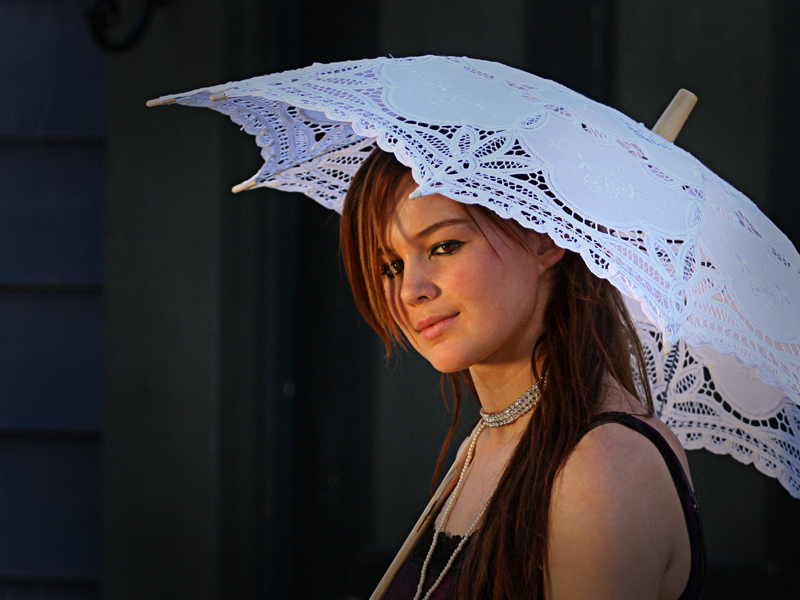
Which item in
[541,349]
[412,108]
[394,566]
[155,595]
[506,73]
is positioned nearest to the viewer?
[412,108]

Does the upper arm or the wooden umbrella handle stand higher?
the wooden umbrella handle

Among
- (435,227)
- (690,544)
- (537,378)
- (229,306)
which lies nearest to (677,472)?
(690,544)

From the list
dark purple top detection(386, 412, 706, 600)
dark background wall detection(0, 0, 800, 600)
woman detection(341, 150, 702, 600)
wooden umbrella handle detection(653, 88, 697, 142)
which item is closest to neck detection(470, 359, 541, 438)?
woman detection(341, 150, 702, 600)

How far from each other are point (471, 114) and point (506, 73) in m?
0.21

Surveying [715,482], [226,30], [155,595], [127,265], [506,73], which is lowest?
[155,595]

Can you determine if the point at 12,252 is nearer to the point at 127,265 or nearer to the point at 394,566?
the point at 127,265

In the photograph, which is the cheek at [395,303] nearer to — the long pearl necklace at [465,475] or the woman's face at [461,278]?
the woman's face at [461,278]

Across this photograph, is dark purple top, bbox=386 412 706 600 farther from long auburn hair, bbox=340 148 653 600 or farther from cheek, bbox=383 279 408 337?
cheek, bbox=383 279 408 337

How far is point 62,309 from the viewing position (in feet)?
8.19

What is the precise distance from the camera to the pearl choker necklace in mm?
1334

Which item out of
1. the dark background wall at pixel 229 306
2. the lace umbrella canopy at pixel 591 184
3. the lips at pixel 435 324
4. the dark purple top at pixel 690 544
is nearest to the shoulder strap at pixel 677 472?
the dark purple top at pixel 690 544

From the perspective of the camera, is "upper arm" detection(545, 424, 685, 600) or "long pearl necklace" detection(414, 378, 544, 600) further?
"long pearl necklace" detection(414, 378, 544, 600)

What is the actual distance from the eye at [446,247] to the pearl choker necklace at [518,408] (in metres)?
0.30

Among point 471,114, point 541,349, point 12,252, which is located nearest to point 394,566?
point 541,349
